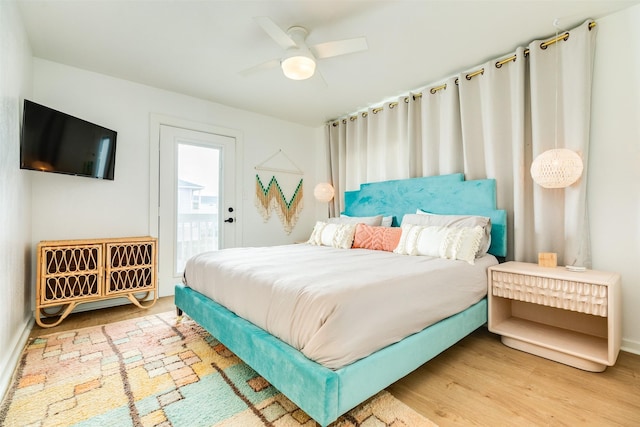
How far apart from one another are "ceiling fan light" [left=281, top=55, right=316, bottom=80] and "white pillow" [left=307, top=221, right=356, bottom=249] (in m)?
1.63

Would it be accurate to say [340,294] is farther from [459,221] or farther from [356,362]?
[459,221]

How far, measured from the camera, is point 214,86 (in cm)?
344

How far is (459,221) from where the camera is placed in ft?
8.75

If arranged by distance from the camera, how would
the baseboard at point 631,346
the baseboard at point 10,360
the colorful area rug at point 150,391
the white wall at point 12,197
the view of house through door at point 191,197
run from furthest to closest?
the view of house through door at point 191,197 < the baseboard at point 631,346 < the white wall at point 12,197 < the baseboard at point 10,360 < the colorful area rug at point 150,391

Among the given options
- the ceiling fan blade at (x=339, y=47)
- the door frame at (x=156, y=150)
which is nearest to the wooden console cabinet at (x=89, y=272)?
the door frame at (x=156, y=150)

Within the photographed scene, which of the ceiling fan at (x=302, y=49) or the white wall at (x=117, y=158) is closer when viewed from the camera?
the ceiling fan at (x=302, y=49)

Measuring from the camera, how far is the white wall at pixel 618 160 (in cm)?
210

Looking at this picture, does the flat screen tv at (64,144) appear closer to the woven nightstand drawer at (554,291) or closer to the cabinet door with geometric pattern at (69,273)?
the cabinet door with geometric pattern at (69,273)


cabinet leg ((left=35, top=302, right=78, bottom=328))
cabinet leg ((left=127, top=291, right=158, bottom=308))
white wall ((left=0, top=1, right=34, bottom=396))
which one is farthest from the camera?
cabinet leg ((left=127, top=291, right=158, bottom=308))

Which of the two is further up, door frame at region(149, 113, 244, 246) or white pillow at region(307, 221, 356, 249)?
door frame at region(149, 113, 244, 246)

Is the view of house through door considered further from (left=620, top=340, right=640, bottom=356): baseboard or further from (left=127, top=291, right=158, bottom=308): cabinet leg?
(left=620, top=340, right=640, bottom=356): baseboard

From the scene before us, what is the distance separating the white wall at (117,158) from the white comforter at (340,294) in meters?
1.61

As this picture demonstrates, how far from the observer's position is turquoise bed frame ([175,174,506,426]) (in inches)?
48.4

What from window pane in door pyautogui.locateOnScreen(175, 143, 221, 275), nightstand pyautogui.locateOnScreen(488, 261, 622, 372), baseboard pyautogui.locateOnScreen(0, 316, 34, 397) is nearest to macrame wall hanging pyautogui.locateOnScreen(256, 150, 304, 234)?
window pane in door pyautogui.locateOnScreen(175, 143, 221, 275)
